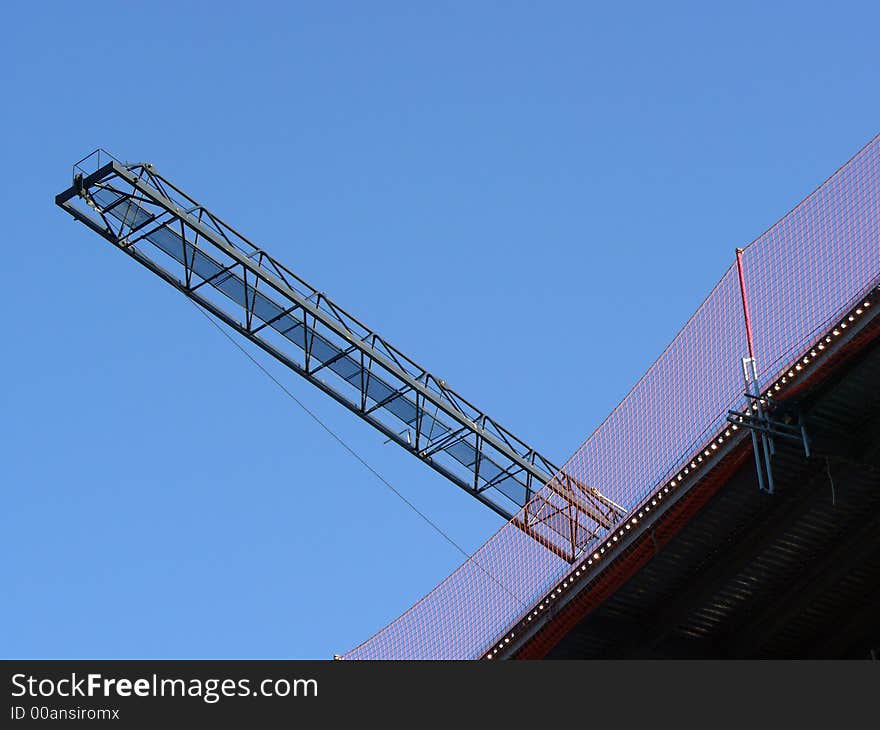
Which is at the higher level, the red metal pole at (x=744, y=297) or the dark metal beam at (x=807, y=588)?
the red metal pole at (x=744, y=297)

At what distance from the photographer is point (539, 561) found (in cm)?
3022

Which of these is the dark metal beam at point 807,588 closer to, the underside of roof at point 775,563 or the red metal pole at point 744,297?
the underside of roof at point 775,563

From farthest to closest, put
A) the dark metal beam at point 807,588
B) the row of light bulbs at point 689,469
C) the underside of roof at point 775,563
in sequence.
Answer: the dark metal beam at point 807,588 < the underside of roof at point 775,563 < the row of light bulbs at point 689,469

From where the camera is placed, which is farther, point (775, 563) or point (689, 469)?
point (775, 563)

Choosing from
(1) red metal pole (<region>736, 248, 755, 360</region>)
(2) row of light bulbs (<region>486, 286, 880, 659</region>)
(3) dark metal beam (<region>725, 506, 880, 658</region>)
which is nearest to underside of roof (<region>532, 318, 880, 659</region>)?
(3) dark metal beam (<region>725, 506, 880, 658</region>)

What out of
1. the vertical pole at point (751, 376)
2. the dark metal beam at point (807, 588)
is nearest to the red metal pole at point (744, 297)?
the vertical pole at point (751, 376)

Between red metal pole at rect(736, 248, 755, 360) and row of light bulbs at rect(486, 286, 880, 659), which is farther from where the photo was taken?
red metal pole at rect(736, 248, 755, 360)

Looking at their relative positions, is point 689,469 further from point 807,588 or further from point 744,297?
point 807,588

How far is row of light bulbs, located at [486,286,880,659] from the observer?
2514 centimetres

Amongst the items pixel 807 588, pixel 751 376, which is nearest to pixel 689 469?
pixel 751 376

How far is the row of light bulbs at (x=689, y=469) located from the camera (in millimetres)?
25141

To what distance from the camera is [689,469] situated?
2731 centimetres

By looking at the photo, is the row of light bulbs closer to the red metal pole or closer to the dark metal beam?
the red metal pole
